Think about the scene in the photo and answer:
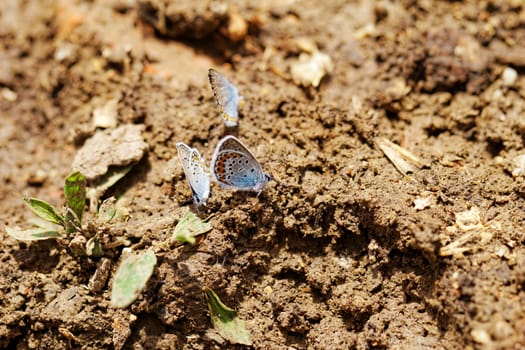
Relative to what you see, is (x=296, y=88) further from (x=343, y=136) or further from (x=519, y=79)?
(x=519, y=79)

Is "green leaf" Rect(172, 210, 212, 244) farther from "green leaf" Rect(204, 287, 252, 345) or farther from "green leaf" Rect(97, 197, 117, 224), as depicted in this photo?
"green leaf" Rect(97, 197, 117, 224)

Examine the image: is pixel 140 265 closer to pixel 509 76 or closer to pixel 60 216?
pixel 60 216

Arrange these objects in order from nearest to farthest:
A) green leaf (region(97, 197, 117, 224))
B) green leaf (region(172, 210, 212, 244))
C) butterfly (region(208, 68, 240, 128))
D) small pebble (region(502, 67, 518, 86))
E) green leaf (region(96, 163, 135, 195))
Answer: green leaf (region(172, 210, 212, 244)) → green leaf (region(97, 197, 117, 224)) → butterfly (region(208, 68, 240, 128)) → green leaf (region(96, 163, 135, 195)) → small pebble (region(502, 67, 518, 86))

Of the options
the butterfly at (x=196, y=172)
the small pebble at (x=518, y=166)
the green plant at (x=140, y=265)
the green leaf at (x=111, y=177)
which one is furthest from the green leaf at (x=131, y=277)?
the small pebble at (x=518, y=166)

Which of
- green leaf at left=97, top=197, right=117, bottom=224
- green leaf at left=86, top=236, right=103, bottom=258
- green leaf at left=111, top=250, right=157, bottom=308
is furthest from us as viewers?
green leaf at left=97, top=197, right=117, bottom=224

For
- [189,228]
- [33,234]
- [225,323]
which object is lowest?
[225,323]

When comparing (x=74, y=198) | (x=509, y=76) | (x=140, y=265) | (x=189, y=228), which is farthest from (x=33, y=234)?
(x=509, y=76)

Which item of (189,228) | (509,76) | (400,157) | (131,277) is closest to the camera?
(131,277)

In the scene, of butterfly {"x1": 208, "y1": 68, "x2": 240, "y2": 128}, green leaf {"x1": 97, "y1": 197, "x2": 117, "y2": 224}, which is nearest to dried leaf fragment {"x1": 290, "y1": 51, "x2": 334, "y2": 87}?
butterfly {"x1": 208, "y1": 68, "x2": 240, "y2": 128}
